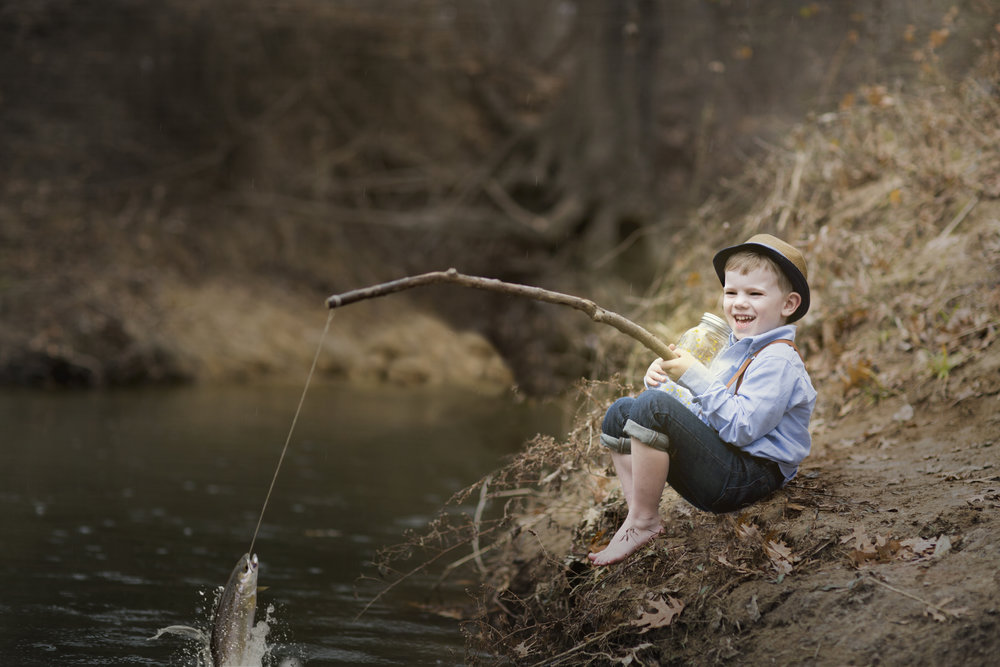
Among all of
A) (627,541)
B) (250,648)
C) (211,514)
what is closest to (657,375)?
(627,541)

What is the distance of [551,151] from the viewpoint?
19250mm

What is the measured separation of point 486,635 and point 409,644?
0.66 m

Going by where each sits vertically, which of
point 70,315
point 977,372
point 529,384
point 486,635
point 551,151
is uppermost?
point 551,151

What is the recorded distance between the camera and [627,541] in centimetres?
457

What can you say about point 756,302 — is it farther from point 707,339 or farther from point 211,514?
point 211,514

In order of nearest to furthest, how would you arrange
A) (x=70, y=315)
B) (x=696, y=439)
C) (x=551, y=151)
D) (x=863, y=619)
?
(x=863, y=619), (x=696, y=439), (x=70, y=315), (x=551, y=151)

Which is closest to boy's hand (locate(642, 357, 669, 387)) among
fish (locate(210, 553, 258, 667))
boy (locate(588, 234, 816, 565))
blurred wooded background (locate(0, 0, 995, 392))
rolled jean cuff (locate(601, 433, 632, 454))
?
boy (locate(588, 234, 816, 565))

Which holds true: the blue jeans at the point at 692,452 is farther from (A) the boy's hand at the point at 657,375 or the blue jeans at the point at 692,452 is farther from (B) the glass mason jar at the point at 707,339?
(B) the glass mason jar at the point at 707,339

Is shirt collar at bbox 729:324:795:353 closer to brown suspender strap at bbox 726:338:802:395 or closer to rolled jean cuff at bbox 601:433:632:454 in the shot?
brown suspender strap at bbox 726:338:802:395

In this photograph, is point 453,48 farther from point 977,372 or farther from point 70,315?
point 977,372

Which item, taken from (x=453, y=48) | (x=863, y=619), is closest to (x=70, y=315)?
(x=453, y=48)

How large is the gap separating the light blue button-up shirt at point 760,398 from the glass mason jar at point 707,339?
5 cm

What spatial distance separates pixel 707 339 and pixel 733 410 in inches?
16.5

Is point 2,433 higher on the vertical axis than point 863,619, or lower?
higher
